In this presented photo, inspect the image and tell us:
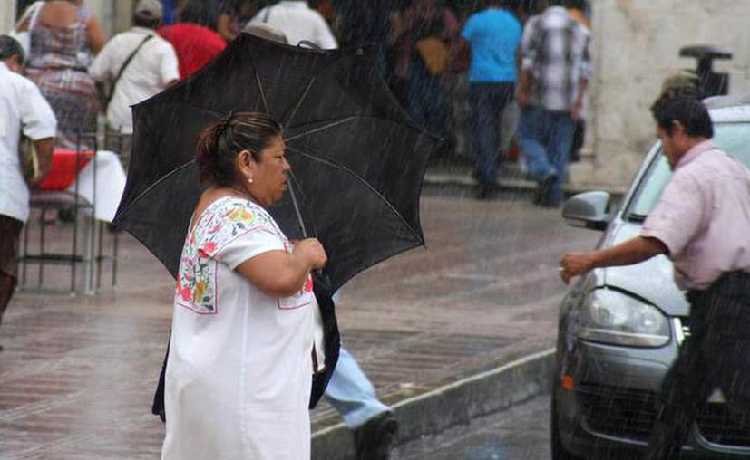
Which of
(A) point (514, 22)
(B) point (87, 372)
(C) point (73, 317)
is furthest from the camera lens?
(A) point (514, 22)

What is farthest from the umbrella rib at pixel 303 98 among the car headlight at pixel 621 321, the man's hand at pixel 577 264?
the car headlight at pixel 621 321

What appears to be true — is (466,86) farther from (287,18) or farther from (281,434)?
(281,434)

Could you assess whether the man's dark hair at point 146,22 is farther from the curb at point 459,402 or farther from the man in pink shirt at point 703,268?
the man in pink shirt at point 703,268

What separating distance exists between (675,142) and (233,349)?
9.50 feet

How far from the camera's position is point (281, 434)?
5.20 metres

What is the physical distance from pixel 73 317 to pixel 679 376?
5012mm

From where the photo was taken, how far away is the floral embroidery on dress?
5141 millimetres

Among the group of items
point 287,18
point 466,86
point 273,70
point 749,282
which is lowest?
point 466,86

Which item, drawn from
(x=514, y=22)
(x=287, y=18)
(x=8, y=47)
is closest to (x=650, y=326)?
(x=8, y=47)

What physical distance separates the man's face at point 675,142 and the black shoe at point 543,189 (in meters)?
11.1

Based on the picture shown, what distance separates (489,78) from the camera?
1941cm

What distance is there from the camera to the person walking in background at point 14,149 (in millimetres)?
10156

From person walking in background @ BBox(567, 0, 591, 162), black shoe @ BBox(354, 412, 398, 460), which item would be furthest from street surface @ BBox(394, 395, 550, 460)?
person walking in background @ BBox(567, 0, 591, 162)

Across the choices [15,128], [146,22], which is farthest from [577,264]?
[146,22]
